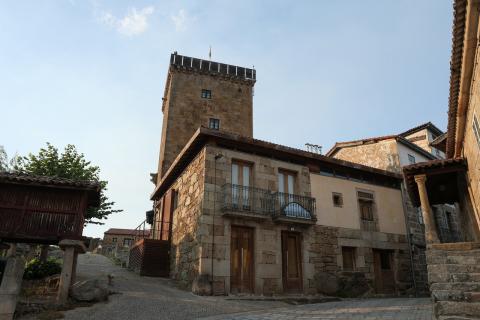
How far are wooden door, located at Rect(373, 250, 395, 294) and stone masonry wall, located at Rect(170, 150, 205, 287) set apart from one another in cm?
794

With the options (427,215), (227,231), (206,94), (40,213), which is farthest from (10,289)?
(206,94)

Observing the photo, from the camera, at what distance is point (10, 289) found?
7625 mm

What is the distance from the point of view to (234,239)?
12.7 meters

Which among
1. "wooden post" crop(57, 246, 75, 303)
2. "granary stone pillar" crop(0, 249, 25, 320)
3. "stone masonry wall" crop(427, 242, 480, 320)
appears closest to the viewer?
"stone masonry wall" crop(427, 242, 480, 320)

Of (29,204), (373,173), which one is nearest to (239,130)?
(373,173)

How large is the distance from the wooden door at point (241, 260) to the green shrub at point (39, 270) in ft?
19.1

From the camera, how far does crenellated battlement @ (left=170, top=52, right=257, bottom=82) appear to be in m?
25.8

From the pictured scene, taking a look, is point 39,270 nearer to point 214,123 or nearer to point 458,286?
point 458,286

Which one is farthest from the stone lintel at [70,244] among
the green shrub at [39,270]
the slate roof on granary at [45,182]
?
the green shrub at [39,270]

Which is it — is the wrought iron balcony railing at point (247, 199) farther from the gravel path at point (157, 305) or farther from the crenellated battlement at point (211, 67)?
the crenellated battlement at point (211, 67)

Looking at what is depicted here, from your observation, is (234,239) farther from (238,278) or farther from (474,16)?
(474,16)

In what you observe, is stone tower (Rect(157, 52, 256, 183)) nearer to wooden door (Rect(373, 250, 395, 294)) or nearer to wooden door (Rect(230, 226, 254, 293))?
wooden door (Rect(230, 226, 254, 293))

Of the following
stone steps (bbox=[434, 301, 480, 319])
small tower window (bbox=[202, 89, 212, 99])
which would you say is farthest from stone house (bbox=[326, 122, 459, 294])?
stone steps (bbox=[434, 301, 480, 319])

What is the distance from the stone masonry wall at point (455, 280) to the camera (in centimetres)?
652
